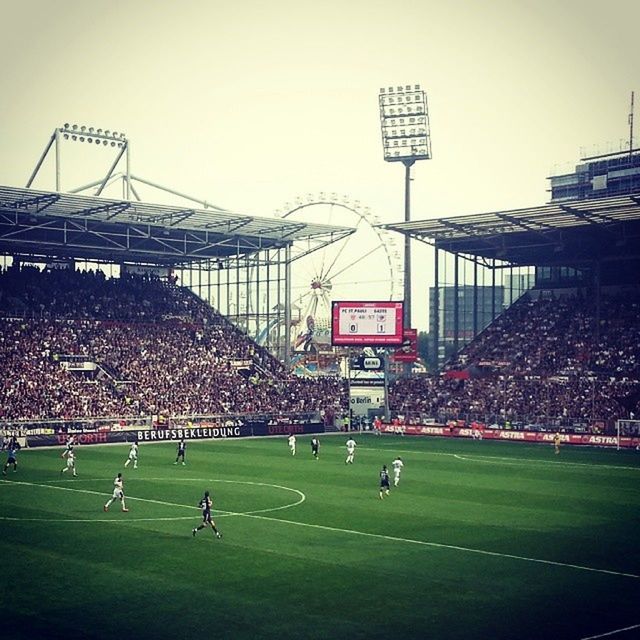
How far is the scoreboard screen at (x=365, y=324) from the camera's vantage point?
81.8 metres

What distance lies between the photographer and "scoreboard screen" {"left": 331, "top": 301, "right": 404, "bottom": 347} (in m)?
81.8

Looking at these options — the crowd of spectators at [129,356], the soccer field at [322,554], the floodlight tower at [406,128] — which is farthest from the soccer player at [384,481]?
the floodlight tower at [406,128]

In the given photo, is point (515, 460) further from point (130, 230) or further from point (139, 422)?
point (130, 230)

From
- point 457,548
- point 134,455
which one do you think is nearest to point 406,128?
point 134,455

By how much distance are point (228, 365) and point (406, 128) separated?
3169 centimetres

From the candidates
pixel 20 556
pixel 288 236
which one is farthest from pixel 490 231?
pixel 20 556

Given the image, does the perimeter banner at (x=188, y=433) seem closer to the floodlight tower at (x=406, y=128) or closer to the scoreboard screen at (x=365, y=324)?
the scoreboard screen at (x=365, y=324)

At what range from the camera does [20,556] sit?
93.1 ft

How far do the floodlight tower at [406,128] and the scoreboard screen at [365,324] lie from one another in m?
19.1

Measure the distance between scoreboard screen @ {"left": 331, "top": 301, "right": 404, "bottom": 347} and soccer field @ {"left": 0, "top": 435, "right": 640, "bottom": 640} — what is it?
3052 cm

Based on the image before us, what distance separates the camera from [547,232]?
81.1 metres

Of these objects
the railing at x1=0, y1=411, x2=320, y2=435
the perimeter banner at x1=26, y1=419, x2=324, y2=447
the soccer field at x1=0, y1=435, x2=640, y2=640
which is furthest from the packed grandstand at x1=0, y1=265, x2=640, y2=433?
the soccer field at x1=0, y1=435, x2=640, y2=640

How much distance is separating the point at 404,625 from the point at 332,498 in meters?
19.6

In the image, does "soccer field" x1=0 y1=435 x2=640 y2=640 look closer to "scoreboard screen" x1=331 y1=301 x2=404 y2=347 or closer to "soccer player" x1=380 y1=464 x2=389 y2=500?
"soccer player" x1=380 y1=464 x2=389 y2=500
